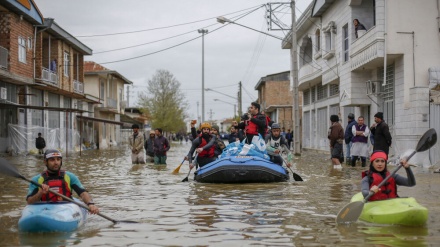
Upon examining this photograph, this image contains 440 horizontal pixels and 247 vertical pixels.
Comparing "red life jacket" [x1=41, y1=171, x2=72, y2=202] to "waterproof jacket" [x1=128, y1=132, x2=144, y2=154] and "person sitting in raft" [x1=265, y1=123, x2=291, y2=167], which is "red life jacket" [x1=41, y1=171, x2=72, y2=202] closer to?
"person sitting in raft" [x1=265, y1=123, x2=291, y2=167]

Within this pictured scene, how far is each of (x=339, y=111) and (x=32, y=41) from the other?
17.2m

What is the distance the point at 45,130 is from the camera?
32.4 m

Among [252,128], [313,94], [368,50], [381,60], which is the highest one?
[368,50]

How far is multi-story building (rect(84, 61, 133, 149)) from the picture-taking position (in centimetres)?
5200

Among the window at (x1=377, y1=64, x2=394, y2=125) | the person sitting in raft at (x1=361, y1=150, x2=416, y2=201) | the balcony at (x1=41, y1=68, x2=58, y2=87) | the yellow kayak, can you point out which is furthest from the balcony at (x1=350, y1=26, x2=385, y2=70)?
the balcony at (x1=41, y1=68, x2=58, y2=87)

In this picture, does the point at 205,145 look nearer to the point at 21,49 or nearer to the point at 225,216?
the point at 225,216

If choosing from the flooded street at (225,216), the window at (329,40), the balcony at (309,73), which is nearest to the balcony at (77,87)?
the balcony at (309,73)

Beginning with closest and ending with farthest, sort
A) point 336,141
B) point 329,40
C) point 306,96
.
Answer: point 336,141 → point 329,40 → point 306,96

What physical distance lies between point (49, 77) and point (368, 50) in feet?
65.1

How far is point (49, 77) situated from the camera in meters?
34.3

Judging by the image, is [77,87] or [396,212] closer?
Result: [396,212]

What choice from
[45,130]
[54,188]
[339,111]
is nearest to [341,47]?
[339,111]

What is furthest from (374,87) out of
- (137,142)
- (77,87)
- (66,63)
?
(77,87)

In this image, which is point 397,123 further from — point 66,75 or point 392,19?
point 66,75
